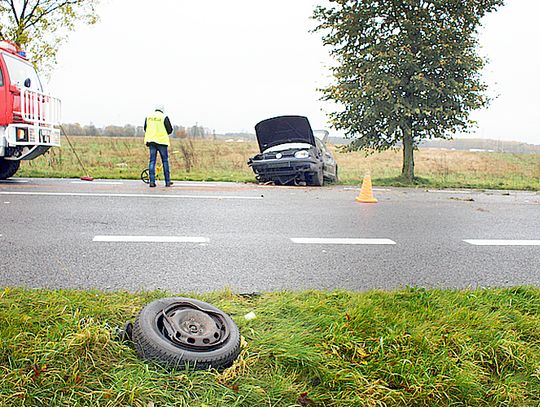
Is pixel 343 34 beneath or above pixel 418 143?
above

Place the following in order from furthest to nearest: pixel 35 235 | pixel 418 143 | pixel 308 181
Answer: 1. pixel 418 143
2. pixel 308 181
3. pixel 35 235

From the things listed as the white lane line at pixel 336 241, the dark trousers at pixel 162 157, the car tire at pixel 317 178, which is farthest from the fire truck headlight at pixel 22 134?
the white lane line at pixel 336 241

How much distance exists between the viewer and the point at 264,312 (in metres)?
3.22

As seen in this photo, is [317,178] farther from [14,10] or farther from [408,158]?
[14,10]

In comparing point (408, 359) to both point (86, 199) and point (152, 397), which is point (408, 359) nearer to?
point (152, 397)

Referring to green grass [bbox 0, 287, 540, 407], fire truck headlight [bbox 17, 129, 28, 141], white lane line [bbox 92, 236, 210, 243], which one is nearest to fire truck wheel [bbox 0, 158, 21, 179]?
fire truck headlight [bbox 17, 129, 28, 141]

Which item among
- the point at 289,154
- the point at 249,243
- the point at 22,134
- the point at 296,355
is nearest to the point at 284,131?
the point at 289,154

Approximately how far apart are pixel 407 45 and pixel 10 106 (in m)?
11.5

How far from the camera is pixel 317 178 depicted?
1363 cm

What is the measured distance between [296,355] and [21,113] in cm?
1046

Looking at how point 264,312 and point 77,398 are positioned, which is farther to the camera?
point 264,312

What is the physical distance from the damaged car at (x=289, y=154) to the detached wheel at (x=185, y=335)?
10.6 metres

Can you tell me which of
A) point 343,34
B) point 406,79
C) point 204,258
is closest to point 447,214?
point 204,258

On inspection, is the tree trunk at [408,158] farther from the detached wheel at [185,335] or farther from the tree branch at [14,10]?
the detached wheel at [185,335]
